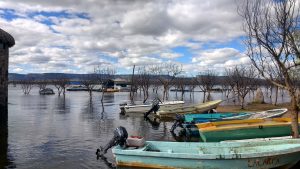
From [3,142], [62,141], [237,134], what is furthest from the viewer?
[62,141]

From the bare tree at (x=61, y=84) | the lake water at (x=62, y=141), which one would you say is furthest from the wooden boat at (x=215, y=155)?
the bare tree at (x=61, y=84)

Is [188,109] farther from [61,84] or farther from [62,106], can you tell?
[61,84]

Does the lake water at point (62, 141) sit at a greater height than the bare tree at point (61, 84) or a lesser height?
lesser

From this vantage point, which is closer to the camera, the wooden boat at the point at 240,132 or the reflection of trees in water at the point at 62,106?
the wooden boat at the point at 240,132

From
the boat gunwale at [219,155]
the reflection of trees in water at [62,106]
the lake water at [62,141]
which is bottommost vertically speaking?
the lake water at [62,141]

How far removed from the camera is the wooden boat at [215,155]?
10430 mm

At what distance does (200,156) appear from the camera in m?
10.7

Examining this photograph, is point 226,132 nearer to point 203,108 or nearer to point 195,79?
point 203,108

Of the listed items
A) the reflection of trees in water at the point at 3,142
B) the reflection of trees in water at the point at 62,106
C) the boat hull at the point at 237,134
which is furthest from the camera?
the reflection of trees in water at the point at 62,106

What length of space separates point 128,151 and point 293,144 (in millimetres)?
5349

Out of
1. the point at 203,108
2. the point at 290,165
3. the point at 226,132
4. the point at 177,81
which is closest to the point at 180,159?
the point at 290,165

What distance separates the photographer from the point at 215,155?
10508 millimetres

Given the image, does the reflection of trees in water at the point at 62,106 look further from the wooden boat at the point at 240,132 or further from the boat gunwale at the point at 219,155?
the boat gunwale at the point at 219,155

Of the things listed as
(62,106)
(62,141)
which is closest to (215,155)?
(62,141)
